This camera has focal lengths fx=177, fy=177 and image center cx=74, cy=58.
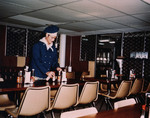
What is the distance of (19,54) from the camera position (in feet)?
22.7

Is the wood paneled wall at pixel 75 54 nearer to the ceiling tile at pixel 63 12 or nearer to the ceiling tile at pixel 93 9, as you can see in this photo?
the ceiling tile at pixel 63 12

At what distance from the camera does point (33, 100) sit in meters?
2.19

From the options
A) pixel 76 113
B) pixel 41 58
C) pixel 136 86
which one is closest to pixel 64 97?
pixel 41 58

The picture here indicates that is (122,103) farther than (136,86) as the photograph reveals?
No

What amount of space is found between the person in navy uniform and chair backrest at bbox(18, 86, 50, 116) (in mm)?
699

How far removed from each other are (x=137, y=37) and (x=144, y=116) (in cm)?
555

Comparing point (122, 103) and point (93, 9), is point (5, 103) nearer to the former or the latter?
point (122, 103)

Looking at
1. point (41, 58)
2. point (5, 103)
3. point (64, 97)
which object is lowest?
point (5, 103)

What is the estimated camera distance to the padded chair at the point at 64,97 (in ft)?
8.29

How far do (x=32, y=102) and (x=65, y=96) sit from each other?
0.56 meters

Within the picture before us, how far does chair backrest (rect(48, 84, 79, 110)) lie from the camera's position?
253cm

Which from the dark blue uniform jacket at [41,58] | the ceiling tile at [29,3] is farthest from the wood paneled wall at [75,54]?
the dark blue uniform jacket at [41,58]

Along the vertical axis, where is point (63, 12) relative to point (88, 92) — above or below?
above

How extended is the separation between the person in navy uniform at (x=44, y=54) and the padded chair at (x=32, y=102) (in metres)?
0.70
